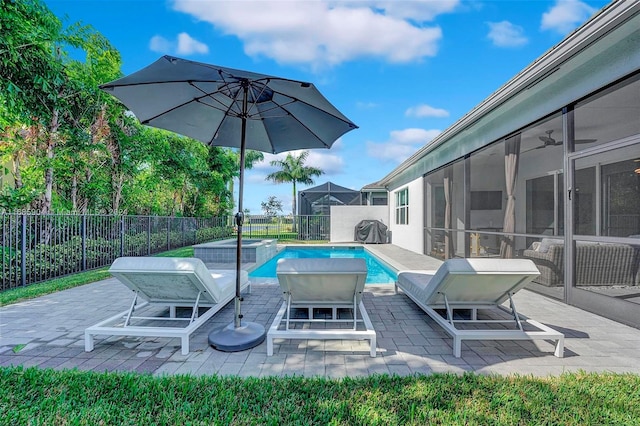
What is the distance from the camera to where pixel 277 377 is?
249cm

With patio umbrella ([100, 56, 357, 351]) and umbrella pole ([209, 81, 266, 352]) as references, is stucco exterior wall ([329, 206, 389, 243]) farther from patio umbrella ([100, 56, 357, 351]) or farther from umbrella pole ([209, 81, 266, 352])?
umbrella pole ([209, 81, 266, 352])

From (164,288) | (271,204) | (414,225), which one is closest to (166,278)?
(164,288)

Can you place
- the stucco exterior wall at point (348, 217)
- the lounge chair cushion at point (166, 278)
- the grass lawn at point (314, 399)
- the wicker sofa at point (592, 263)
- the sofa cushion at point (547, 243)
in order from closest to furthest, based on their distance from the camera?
1. the grass lawn at point (314, 399)
2. the lounge chair cushion at point (166, 278)
3. the wicker sofa at point (592, 263)
4. the sofa cushion at point (547, 243)
5. the stucco exterior wall at point (348, 217)

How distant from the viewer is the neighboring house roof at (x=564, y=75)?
11.7 feet

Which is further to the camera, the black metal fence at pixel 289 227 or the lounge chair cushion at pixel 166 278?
the black metal fence at pixel 289 227

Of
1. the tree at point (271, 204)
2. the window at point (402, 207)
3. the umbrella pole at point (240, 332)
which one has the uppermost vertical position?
the tree at point (271, 204)

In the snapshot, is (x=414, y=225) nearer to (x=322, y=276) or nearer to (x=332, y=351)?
(x=322, y=276)

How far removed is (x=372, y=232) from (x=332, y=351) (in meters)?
12.9

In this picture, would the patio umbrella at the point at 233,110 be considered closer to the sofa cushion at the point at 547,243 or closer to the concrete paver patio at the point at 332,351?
the concrete paver patio at the point at 332,351

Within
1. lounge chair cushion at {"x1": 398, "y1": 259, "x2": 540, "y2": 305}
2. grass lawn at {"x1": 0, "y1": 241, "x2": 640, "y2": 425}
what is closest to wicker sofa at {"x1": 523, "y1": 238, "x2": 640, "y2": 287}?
lounge chair cushion at {"x1": 398, "y1": 259, "x2": 540, "y2": 305}

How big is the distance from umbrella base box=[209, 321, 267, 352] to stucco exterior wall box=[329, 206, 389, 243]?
13.5 meters

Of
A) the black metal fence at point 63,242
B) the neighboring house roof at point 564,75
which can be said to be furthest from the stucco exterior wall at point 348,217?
the neighboring house roof at point 564,75

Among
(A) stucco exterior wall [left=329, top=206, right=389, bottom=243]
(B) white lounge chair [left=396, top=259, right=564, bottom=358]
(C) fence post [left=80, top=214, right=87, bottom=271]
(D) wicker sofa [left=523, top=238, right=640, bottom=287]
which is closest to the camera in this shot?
(B) white lounge chair [left=396, top=259, right=564, bottom=358]

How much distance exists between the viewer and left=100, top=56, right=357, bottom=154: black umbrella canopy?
2.75 metres
